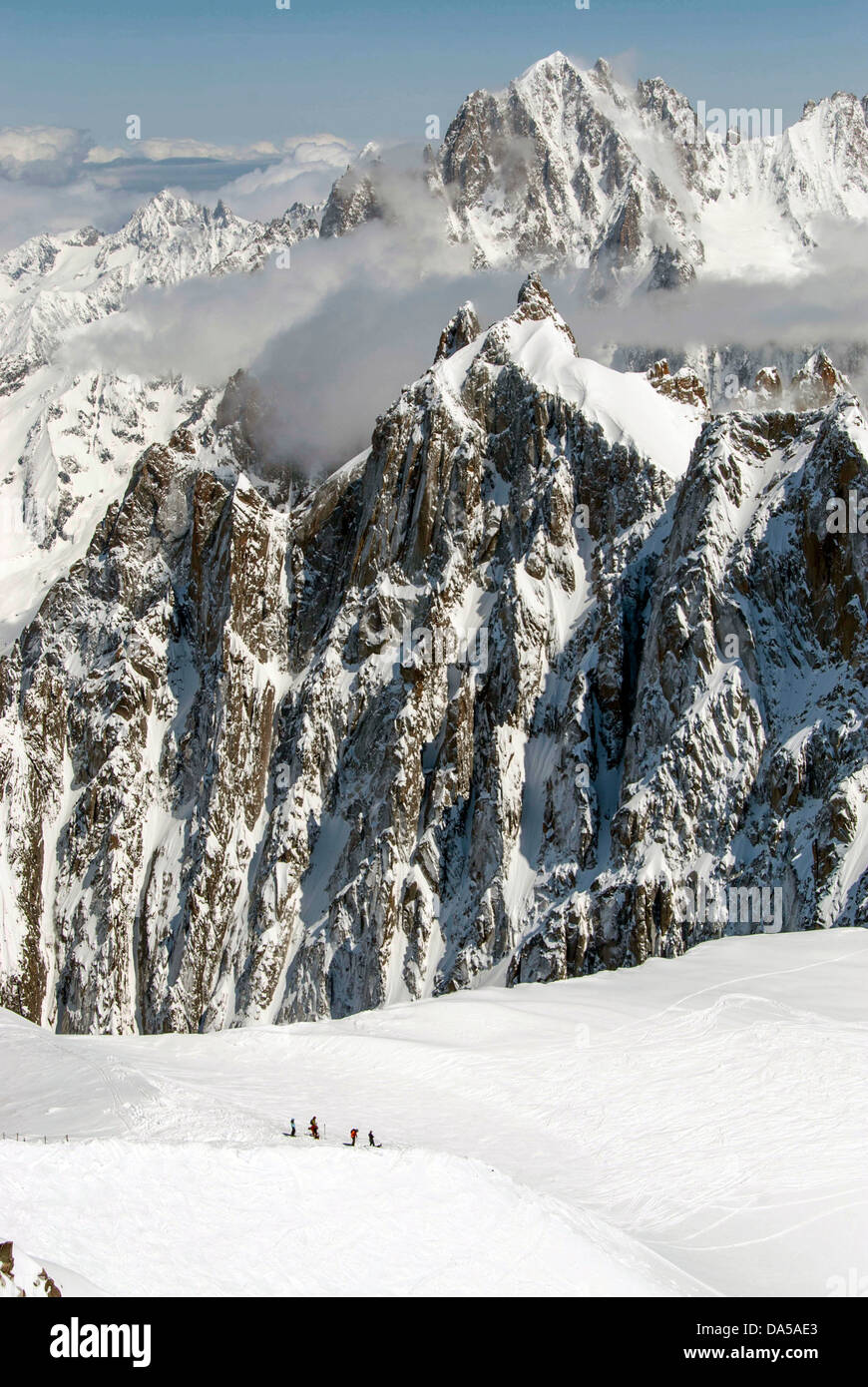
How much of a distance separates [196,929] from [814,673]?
330ft

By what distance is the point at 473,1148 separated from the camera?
5391 cm

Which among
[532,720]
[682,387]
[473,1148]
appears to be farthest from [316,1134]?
[682,387]

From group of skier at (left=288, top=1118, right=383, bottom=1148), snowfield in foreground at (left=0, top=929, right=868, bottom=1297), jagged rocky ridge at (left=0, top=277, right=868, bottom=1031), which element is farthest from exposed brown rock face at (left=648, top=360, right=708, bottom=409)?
group of skier at (left=288, top=1118, right=383, bottom=1148)

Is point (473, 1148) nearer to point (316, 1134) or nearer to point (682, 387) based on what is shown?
point (316, 1134)

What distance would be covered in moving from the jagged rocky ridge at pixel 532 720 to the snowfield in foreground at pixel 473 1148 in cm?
4721

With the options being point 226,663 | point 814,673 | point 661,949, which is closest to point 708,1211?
point 661,949

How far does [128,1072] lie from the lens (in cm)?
5756

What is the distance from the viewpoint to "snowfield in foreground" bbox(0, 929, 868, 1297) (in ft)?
127

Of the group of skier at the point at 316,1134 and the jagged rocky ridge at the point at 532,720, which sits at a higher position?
the jagged rocky ridge at the point at 532,720

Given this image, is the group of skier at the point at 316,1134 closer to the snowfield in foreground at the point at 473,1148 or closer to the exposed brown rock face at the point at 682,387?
the snowfield in foreground at the point at 473,1148

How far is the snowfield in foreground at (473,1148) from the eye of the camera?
127ft

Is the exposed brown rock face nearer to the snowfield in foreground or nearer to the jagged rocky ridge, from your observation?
the jagged rocky ridge

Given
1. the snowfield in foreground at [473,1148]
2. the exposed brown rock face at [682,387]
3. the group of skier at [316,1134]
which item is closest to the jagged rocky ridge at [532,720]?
the exposed brown rock face at [682,387]
